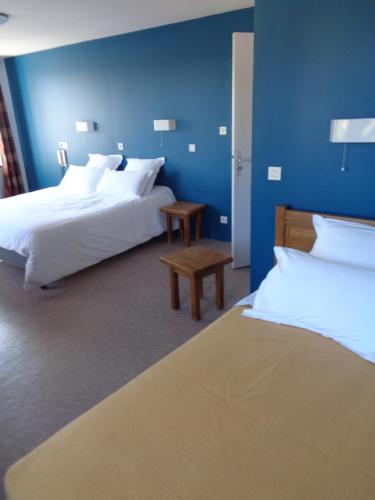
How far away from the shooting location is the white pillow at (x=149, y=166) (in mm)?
4398

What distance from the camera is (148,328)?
262 cm

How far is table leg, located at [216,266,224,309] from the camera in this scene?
271cm

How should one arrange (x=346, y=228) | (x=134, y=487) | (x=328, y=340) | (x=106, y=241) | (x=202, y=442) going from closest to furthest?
(x=134, y=487)
(x=202, y=442)
(x=328, y=340)
(x=346, y=228)
(x=106, y=241)

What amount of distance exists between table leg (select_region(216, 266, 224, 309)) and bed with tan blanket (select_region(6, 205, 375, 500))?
3.96 feet

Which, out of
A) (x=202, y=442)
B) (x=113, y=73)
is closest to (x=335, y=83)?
(x=202, y=442)

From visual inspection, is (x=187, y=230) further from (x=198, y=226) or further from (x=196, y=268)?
(x=196, y=268)

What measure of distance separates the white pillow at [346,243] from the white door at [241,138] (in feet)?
4.54

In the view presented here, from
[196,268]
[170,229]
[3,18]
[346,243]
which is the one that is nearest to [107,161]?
[170,229]

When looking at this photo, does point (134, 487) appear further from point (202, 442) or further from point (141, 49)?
point (141, 49)

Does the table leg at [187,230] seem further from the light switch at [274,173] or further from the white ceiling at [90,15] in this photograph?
the white ceiling at [90,15]

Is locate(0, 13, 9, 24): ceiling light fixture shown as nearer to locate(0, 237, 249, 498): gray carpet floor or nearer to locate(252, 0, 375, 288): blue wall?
locate(0, 237, 249, 498): gray carpet floor

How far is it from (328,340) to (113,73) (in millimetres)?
4412

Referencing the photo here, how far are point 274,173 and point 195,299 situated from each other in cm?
106

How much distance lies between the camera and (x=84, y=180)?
470 centimetres
